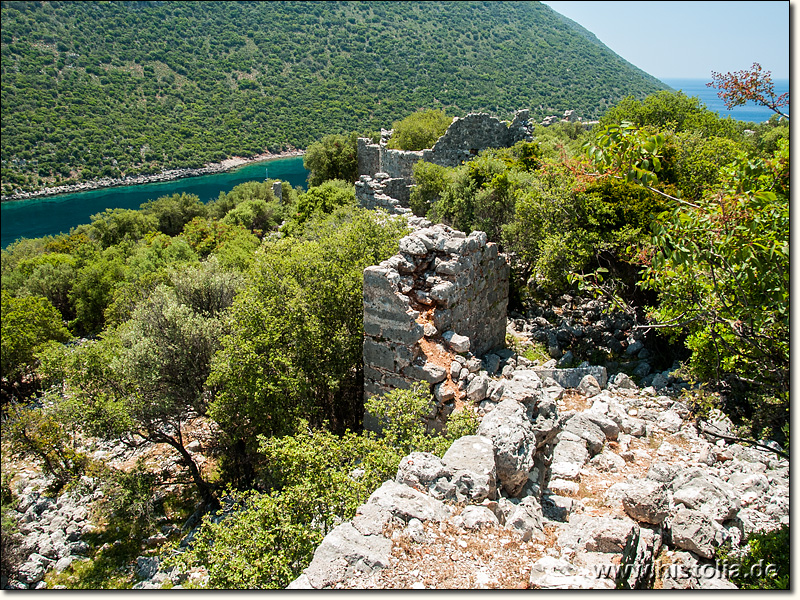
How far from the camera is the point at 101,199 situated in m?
77.2

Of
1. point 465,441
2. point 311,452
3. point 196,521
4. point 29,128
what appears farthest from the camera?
point 29,128

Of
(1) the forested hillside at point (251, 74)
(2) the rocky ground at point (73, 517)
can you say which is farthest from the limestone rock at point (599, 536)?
(1) the forested hillside at point (251, 74)

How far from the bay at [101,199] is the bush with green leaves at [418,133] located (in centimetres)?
4047

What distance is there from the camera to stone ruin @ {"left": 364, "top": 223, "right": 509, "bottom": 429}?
901 centimetres

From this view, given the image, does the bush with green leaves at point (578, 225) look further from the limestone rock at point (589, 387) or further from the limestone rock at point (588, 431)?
the limestone rock at point (588, 431)

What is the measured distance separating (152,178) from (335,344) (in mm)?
89666

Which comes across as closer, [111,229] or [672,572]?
[672,572]

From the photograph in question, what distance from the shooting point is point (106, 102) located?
94.9 metres

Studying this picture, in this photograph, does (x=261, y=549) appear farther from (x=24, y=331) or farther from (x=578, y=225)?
(x=24, y=331)

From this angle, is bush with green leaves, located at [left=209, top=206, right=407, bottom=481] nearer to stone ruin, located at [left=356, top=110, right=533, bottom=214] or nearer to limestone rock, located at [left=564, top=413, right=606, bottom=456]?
limestone rock, located at [left=564, top=413, right=606, bottom=456]

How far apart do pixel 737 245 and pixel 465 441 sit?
3.67m

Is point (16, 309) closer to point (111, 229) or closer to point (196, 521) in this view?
point (196, 521)

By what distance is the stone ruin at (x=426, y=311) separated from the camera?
901 cm

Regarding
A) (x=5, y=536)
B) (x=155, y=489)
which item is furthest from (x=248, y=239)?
(x=5, y=536)
